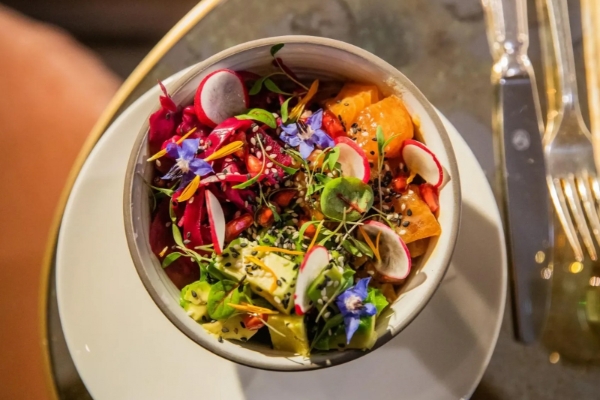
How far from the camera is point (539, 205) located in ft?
3.26

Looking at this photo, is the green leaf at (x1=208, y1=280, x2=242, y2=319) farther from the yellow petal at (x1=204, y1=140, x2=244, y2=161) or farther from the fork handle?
the fork handle

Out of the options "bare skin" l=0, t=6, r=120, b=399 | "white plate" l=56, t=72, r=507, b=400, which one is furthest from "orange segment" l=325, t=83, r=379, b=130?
"bare skin" l=0, t=6, r=120, b=399

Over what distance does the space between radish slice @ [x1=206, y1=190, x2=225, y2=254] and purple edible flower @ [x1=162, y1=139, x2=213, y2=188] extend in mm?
37

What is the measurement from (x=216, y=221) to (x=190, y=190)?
61 mm

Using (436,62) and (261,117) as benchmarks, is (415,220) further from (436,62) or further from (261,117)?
(436,62)

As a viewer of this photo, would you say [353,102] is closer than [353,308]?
No

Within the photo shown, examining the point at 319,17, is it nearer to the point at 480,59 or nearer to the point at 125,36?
the point at 480,59

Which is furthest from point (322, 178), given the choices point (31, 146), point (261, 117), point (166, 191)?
point (31, 146)

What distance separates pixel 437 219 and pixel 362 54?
0.28m

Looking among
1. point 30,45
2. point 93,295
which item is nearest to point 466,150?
point 93,295

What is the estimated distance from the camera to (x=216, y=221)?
0.79 m

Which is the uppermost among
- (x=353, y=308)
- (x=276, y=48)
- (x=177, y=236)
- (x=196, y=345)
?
(x=276, y=48)

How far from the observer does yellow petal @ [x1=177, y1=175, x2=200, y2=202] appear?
783 mm

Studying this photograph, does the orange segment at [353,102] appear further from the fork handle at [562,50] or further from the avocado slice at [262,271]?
the fork handle at [562,50]
